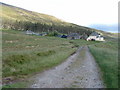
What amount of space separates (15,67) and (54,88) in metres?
8.32

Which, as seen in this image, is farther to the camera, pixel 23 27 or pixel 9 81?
pixel 23 27

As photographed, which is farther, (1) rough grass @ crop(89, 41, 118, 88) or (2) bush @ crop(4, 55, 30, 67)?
(2) bush @ crop(4, 55, 30, 67)

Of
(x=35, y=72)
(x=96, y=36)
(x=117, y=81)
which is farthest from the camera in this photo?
(x=96, y=36)

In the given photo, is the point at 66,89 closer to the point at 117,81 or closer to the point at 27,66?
the point at 117,81

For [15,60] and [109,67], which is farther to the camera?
[15,60]

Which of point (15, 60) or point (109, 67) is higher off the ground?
point (15, 60)

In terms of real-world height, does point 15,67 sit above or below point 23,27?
below

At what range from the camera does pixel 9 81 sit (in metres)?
14.0

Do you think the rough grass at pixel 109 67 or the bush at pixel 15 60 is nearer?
the rough grass at pixel 109 67

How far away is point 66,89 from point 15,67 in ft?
30.0

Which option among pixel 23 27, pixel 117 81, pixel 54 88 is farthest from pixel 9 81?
pixel 23 27

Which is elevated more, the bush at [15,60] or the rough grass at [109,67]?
the bush at [15,60]

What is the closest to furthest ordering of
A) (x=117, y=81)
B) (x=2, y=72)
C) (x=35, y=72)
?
1. (x=117, y=81)
2. (x=2, y=72)
3. (x=35, y=72)

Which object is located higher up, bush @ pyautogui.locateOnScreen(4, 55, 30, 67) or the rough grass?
bush @ pyautogui.locateOnScreen(4, 55, 30, 67)
